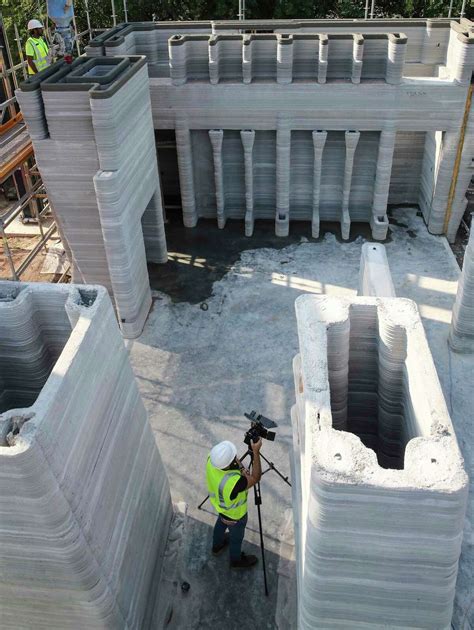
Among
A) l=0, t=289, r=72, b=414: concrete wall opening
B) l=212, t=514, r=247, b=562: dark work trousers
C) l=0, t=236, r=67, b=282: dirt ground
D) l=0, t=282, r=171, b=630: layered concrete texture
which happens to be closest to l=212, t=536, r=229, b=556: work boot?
l=212, t=514, r=247, b=562: dark work trousers

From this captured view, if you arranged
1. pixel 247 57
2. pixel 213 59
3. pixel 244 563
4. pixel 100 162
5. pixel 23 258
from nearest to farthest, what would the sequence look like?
pixel 244 563 < pixel 100 162 < pixel 247 57 < pixel 213 59 < pixel 23 258

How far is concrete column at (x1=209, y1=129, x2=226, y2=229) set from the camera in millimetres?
14188

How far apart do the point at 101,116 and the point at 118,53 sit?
5.50m

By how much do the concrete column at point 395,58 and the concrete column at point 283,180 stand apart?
2.60m

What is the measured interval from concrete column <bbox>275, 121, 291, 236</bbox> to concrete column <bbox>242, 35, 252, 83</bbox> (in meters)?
1.36

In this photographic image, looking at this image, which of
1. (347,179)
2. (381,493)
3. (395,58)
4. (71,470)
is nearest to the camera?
(381,493)

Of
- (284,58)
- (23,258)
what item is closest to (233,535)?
(23,258)

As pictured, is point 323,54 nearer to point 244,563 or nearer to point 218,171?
point 218,171

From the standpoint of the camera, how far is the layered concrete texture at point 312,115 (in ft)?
43.9

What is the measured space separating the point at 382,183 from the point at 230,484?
10221mm

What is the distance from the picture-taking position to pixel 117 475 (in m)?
5.85

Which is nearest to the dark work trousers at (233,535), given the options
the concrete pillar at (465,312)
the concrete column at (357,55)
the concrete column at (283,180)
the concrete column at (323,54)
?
the concrete pillar at (465,312)

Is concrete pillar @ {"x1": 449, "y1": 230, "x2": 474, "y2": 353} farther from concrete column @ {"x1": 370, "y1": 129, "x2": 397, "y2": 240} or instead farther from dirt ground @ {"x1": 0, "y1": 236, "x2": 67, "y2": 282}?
dirt ground @ {"x1": 0, "y1": 236, "x2": 67, "y2": 282}

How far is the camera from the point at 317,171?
14500 millimetres
